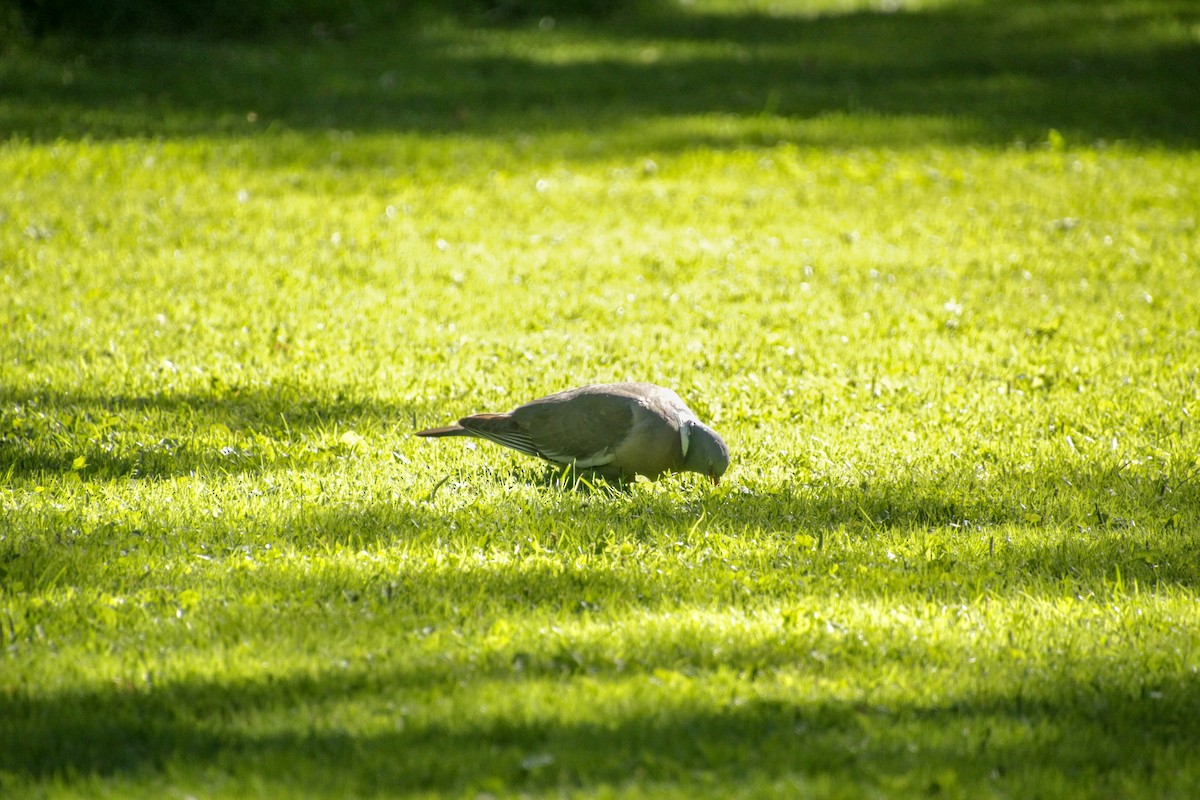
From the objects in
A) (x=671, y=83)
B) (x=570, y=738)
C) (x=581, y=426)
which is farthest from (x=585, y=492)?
(x=671, y=83)

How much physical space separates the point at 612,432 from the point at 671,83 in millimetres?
10993

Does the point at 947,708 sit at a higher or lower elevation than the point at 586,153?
lower

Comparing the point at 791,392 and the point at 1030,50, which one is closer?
the point at 791,392

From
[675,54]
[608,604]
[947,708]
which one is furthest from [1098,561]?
[675,54]

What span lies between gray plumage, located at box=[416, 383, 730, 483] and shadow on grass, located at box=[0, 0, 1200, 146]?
782cm

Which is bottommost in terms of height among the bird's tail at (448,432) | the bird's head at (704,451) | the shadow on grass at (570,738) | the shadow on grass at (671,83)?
the shadow on grass at (570,738)

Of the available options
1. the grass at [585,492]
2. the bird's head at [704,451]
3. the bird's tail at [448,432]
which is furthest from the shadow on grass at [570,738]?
the bird's tail at [448,432]

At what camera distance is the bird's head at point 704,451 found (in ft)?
16.5

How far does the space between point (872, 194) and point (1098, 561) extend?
727cm

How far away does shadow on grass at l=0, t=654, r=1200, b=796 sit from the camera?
302 cm

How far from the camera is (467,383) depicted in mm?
6461

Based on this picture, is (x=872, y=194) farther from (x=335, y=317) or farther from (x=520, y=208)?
(x=335, y=317)

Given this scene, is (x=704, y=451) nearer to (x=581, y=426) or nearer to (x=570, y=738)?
(x=581, y=426)

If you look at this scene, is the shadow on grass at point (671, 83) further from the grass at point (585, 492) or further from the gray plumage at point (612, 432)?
the gray plumage at point (612, 432)
